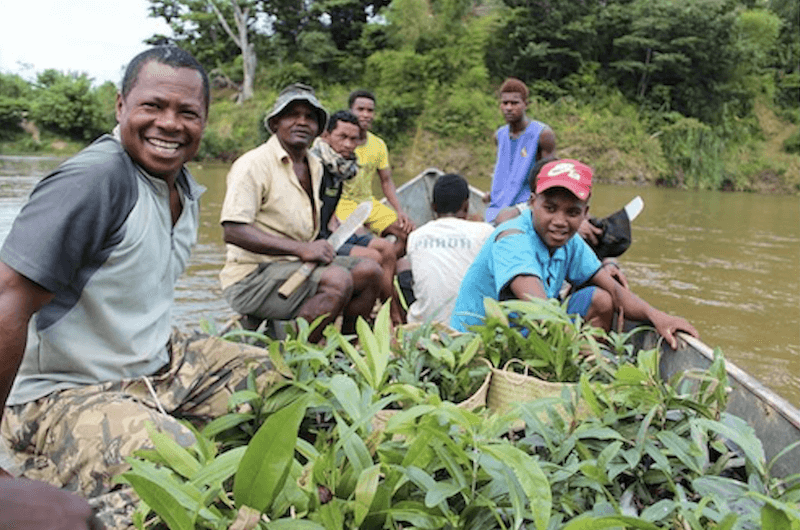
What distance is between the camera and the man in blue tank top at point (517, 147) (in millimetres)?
4793

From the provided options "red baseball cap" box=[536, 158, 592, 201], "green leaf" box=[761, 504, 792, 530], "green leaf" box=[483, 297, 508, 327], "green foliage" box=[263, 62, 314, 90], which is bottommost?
"green leaf" box=[761, 504, 792, 530]

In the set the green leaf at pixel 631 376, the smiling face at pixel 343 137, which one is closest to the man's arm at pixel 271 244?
the smiling face at pixel 343 137

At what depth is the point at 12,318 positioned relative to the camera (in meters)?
1.30

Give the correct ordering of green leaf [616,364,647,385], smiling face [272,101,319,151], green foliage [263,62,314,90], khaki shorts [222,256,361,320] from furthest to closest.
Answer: green foliage [263,62,314,90]
smiling face [272,101,319,151]
khaki shorts [222,256,361,320]
green leaf [616,364,647,385]

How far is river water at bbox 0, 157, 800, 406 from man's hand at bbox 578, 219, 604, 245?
144cm

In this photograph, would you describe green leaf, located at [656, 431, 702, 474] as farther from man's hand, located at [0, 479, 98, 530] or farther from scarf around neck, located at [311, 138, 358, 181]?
scarf around neck, located at [311, 138, 358, 181]

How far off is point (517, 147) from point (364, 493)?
13.7 ft

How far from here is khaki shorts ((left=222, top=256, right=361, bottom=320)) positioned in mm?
3057

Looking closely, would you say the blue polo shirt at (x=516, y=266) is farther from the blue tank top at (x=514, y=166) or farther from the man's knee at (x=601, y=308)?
the blue tank top at (x=514, y=166)

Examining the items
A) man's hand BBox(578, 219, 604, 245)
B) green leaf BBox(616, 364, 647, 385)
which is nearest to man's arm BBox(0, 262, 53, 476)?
green leaf BBox(616, 364, 647, 385)

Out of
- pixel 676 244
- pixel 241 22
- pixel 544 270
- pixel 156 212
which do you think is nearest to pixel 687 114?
pixel 676 244

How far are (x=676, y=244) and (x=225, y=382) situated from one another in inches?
344

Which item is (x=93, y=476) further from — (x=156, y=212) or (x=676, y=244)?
(x=676, y=244)

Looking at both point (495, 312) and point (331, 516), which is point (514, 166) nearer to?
point (495, 312)
